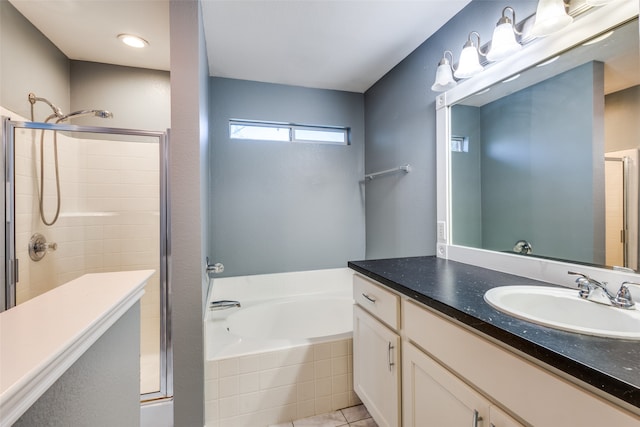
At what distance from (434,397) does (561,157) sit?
1.08 m

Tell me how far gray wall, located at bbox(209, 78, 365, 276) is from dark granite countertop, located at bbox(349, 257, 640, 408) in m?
1.35

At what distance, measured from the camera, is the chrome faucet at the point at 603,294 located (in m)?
0.82

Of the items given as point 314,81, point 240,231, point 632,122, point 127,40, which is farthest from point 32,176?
point 632,122

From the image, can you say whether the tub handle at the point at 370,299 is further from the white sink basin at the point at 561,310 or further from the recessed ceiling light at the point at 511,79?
the recessed ceiling light at the point at 511,79

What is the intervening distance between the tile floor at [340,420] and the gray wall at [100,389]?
100 centimetres

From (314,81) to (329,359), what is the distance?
2263 millimetres

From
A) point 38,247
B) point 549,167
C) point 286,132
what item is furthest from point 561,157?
point 38,247

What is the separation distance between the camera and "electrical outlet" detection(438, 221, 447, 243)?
5.60 ft

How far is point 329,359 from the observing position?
5.39 ft

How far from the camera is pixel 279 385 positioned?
156 centimetres

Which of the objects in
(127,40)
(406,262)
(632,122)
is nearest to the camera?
(632,122)

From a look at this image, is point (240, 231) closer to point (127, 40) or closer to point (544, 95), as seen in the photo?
point (127, 40)

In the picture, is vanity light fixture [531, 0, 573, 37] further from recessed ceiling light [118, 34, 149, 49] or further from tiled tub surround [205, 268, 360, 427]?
recessed ceiling light [118, 34, 149, 49]

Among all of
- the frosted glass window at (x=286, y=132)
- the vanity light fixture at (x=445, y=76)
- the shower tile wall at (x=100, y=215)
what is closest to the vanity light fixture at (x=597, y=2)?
the vanity light fixture at (x=445, y=76)
